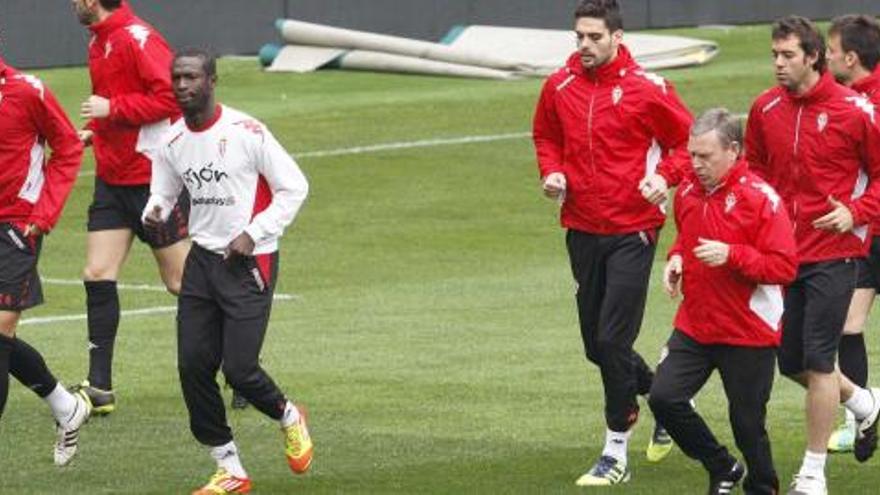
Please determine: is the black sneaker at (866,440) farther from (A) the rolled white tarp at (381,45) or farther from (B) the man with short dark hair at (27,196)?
(A) the rolled white tarp at (381,45)

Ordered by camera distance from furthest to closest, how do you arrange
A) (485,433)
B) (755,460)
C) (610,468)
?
(485,433) < (610,468) < (755,460)

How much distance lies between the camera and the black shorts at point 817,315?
11.8m

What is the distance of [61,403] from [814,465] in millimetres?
3753

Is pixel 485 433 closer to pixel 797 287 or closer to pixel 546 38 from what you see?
pixel 797 287

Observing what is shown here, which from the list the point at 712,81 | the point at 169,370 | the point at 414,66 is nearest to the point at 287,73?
the point at 414,66

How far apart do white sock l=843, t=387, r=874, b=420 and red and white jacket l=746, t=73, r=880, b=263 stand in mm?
991

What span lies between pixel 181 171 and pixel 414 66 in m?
21.1

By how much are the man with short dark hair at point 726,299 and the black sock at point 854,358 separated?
1.80 metres

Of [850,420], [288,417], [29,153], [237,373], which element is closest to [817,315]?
[850,420]

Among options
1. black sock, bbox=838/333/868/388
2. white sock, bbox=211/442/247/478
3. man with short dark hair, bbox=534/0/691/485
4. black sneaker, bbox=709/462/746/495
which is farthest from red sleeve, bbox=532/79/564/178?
white sock, bbox=211/442/247/478

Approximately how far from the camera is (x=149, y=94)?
14.6 meters

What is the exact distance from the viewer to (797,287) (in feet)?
39.2

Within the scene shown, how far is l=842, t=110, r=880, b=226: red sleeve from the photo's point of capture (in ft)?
38.4

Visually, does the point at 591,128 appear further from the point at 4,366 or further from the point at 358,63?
the point at 358,63
